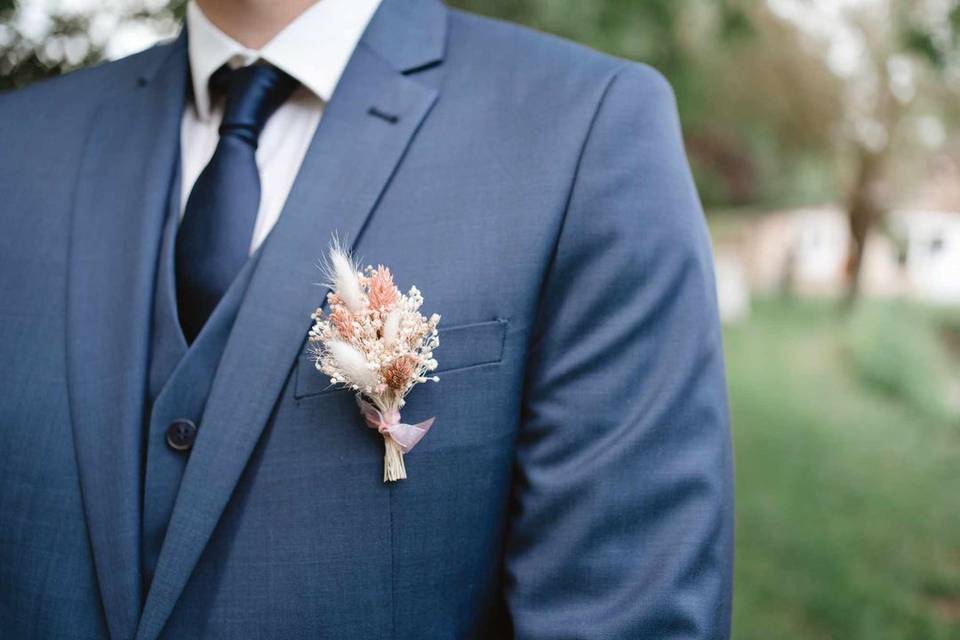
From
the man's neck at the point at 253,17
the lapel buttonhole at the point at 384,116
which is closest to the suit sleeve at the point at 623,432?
the lapel buttonhole at the point at 384,116

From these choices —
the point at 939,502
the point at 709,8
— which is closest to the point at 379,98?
the point at 709,8

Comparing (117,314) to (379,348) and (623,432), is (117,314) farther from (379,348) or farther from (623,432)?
(623,432)

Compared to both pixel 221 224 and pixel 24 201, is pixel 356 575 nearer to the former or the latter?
pixel 221 224

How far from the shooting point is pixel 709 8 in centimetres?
386

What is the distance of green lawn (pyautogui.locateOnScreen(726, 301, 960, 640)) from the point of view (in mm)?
4902

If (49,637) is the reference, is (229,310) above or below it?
above

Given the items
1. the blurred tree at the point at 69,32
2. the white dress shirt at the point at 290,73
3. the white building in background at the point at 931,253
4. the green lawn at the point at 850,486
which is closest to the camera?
the white dress shirt at the point at 290,73

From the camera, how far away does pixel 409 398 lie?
123 centimetres

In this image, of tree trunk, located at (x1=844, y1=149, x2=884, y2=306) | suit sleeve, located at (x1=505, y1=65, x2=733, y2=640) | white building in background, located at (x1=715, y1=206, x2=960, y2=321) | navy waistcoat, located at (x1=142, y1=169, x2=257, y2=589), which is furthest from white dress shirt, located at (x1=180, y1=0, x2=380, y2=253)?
white building in background, located at (x1=715, y1=206, x2=960, y2=321)

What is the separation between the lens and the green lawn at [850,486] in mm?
4902

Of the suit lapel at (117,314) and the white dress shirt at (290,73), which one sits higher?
the white dress shirt at (290,73)

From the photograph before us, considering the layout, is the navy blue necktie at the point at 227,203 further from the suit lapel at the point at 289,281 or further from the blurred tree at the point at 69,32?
the blurred tree at the point at 69,32

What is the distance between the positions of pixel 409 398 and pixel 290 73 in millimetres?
548

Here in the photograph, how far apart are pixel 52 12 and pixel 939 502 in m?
6.31
